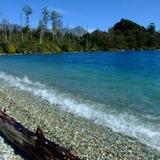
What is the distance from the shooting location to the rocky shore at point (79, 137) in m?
12.9

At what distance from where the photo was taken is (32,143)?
1193cm

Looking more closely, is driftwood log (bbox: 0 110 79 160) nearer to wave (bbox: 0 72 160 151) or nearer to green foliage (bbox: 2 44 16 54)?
wave (bbox: 0 72 160 151)

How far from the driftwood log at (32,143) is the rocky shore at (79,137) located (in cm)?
38

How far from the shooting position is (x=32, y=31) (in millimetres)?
185500

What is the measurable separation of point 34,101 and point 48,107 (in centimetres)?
257

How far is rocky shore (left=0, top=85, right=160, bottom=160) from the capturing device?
42.4ft

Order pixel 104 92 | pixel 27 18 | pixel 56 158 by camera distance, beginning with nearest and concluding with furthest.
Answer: pixel 56 158
pixel 104 92
pixel 27 18

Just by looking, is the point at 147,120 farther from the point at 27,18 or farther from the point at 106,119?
the point at 27,18

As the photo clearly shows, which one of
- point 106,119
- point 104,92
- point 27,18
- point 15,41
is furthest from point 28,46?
point 106,119

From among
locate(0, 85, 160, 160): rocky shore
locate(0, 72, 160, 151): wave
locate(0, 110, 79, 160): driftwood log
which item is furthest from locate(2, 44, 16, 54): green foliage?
locate(0, 110, 79, 160): driftwood log

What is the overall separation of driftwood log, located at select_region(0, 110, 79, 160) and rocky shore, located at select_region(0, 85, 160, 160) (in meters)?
0.38

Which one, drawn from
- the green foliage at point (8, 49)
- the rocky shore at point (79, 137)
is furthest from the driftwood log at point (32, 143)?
the green foliage at point (8, 49)

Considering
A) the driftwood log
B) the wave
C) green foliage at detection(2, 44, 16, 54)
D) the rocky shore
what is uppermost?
the driftwood log

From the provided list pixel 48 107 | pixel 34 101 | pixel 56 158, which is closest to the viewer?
pixel 56 158
